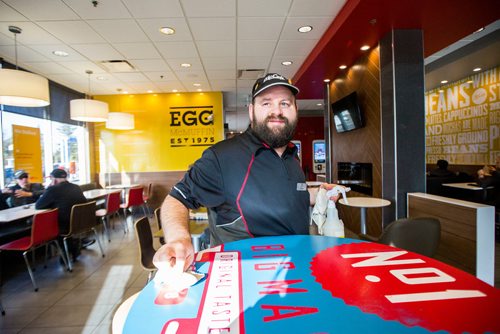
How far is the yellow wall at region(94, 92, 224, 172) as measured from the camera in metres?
7.40

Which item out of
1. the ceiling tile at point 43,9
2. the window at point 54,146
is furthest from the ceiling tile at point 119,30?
the window at point 54,146

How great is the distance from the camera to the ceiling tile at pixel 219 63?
5.11 metres

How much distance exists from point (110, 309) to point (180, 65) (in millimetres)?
4417

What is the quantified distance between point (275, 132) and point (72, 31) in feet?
13.3

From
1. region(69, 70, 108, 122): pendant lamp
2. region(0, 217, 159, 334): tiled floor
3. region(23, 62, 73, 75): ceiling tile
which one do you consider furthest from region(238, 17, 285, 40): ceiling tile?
region(23, 62, 73, 75): ceiling tile

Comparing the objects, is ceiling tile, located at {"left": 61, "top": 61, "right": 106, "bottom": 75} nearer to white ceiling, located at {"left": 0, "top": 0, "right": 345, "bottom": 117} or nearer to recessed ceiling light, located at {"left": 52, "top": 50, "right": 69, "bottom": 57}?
white ceiling, located at {"left": 0, "top": 0, "right": 345, "bottom": 117}

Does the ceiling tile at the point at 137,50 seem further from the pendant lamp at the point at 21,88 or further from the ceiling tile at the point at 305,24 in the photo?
the ceiling tile at the point at 305,24

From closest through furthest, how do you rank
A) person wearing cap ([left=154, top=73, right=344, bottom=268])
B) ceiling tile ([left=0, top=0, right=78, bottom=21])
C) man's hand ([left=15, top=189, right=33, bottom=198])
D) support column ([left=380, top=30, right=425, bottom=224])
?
person wearing cap ([left=154, top=73, right=344, bottom=268]), ceiling tile ([left=0, top=0, right=78, bottom=21]), support column ([left=380, top=30, right=425, bottom=224]), man's hand ([left=15, top=189, right=33, bottom=198])

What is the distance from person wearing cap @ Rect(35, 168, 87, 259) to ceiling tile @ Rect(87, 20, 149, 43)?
2.09 metres

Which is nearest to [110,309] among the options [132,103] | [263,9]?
[263,9]

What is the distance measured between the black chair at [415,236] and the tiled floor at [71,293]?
228 cm

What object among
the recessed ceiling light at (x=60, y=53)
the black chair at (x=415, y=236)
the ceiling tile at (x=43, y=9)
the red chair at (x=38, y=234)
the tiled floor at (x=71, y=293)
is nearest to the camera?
the black chair at (x=415, y=236)

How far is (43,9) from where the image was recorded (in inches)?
129

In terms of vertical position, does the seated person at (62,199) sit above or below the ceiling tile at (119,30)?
below
